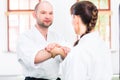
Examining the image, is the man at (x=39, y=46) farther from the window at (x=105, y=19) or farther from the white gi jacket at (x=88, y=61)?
the window at (x=105, y=19)

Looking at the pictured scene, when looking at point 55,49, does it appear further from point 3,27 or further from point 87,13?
point 3,27

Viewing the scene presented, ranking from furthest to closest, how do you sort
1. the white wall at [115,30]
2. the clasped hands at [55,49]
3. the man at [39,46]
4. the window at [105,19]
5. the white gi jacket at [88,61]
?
1. the window at [105,19]
2. the white wall at [115,30]
3. the man at [39,46]
4. the clasped hands at [55,49]
5. the white gi jacket at [88,61]

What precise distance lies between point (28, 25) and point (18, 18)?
0.24 metres

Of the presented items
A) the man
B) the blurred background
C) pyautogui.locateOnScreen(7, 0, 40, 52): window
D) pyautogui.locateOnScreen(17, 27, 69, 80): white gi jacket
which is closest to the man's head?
the man

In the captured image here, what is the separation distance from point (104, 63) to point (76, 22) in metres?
0.25

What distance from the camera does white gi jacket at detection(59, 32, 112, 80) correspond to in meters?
1.58

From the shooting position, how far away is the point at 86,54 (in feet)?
5.23

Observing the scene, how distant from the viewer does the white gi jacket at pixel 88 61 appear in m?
1.58

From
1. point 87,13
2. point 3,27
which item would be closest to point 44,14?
point 87,13

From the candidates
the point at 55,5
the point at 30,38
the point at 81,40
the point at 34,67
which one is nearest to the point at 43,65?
the point at 34,67

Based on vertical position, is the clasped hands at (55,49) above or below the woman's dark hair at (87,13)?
below

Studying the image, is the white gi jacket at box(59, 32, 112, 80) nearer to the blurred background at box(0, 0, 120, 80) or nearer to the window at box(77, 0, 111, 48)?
the blurred background at box(0, 0, 120, 80)

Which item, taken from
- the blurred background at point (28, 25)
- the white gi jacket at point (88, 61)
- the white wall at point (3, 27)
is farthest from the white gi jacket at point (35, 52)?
the white wall at point (3, 27)

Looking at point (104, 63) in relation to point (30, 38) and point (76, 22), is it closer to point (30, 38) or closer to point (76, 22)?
point (76, 22)
